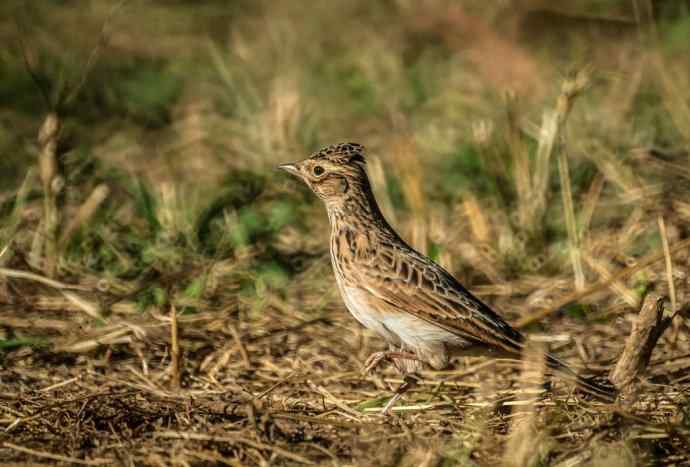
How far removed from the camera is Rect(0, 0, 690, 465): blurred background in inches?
239

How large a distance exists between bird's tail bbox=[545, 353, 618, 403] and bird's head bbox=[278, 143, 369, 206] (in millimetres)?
1451

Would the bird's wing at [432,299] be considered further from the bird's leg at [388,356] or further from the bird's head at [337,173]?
the bird's head at [337,173]

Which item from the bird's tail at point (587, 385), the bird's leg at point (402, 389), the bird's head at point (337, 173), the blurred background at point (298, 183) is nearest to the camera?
the bird's tail at point (587, 385)

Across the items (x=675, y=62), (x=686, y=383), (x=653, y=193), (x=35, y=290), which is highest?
(x=675, y=62)

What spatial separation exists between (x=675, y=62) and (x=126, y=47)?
551 cm

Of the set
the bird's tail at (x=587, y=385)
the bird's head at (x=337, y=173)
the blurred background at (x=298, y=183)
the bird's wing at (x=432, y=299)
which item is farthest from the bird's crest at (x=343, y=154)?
the bird's tail at (x=587, y=385)

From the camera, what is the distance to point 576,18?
37.5ft

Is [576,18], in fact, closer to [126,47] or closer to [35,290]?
[126,47]

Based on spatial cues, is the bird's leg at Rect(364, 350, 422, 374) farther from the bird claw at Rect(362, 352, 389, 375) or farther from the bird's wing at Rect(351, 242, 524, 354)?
the bird's wing at Rect(351, 242, 524, 354)

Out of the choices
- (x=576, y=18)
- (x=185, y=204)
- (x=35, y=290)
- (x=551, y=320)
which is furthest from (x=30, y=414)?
(x=576, y=18)

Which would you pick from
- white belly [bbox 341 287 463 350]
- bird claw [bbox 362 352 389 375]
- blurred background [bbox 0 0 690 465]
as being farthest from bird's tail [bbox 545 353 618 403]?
bird claw [bbox 362 352 389 375]

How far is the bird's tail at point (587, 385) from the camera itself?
4.84 metres

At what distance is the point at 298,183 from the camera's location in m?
7.85

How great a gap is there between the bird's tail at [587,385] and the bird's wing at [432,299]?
1.01ft
